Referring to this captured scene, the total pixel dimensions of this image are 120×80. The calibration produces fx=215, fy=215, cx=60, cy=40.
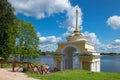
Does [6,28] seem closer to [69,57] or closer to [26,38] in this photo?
[26,38]

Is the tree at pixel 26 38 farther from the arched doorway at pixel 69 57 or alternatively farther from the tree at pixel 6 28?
the arched doorway at pixel 69 57

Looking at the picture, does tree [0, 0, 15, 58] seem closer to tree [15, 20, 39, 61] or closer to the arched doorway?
tree [15, 20, 39, 61]

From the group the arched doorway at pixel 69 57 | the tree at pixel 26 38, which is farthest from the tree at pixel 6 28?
the arched doorway at pixel 69 57

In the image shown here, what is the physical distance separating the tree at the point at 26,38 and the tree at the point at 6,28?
9.40 ft

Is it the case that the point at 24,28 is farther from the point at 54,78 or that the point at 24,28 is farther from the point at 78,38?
the point at 54,78

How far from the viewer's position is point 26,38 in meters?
40.1

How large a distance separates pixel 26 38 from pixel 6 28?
526 centimetres

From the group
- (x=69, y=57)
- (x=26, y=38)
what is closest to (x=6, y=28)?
(x=26, y=38)

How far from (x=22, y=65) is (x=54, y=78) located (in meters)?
7.26

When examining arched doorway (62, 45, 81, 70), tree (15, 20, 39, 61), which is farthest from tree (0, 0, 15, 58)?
arched doorway (62, 45, 81, 70)

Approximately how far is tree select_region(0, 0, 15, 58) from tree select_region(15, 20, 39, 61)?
113 inches

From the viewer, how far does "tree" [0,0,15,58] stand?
35219 mm

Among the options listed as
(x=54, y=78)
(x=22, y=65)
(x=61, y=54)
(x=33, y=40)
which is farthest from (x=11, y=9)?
(x=54, y=78)

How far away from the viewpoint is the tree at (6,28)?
35.2 m
